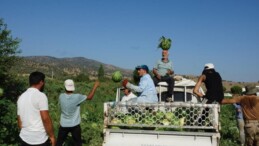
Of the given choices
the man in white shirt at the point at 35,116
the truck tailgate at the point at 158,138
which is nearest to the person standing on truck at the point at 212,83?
the truck tailgate at the point at 158,138

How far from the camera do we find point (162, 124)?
657cm

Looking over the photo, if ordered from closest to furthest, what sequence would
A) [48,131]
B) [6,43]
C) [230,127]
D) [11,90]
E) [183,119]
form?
[48,131] < [183,119] < [11,90] < [6,43] < [230,127]

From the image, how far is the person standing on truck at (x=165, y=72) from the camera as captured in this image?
9.67 meters

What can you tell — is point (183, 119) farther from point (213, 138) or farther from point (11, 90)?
point (11, 90)

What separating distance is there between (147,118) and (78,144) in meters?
2.06

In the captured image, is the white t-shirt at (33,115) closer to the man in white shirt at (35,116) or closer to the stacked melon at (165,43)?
the man in white shirt at (35,116)

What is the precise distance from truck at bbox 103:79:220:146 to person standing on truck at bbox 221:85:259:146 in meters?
1.37

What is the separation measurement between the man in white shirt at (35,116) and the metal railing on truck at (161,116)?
1582 mm

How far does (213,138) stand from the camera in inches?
241

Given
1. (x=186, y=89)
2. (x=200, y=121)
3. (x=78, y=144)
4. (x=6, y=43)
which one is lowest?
(x=78, y=144)

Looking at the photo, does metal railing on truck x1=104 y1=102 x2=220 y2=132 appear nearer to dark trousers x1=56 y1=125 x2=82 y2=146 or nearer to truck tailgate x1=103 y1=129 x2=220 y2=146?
truck tailgate x1=103 y1=129 x2=220 y2=146

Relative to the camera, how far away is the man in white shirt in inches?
205

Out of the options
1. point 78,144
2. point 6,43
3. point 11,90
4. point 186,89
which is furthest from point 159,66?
point 6,43

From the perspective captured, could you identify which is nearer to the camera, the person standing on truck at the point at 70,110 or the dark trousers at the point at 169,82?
the person standing on truck at the point at 70,110
